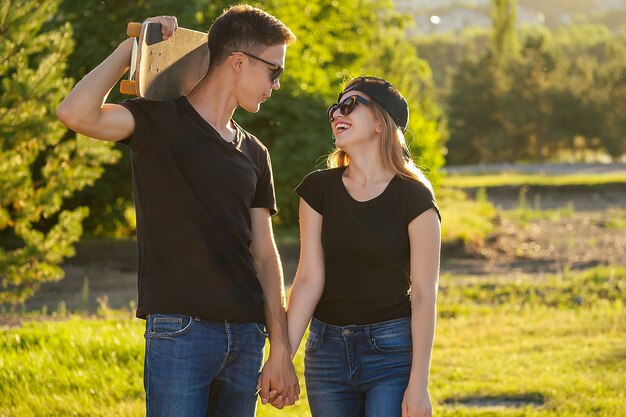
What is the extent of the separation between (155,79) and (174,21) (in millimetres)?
190

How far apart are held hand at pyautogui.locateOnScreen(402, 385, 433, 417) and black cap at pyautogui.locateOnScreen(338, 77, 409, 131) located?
36.8 inches

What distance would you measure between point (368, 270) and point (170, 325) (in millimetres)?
731

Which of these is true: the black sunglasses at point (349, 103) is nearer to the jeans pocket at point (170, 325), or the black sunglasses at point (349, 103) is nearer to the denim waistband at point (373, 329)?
the denim waistband at point (373, 329)

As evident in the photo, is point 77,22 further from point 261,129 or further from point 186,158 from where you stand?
point 186,158

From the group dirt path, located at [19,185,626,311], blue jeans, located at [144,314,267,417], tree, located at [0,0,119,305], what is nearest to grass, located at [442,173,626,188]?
dirt path, located at [19,185,626,311]

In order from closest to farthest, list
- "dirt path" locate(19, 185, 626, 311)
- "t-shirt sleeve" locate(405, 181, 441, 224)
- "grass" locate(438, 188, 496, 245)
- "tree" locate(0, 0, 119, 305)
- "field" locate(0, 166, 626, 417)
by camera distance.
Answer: "t-shirt sleeve" locate(405, 181, 441, 224) < "field" locate(0, 166, 626, 417) < "tree" locate(0, 0, 119, 305) < "dirt path" locate(19, 185, 626, 311) < "grass" locate(438, 188, 496, 245)

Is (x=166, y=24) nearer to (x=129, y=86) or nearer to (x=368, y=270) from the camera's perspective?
(x=129, y=86)

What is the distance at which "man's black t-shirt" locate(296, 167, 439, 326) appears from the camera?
362cm

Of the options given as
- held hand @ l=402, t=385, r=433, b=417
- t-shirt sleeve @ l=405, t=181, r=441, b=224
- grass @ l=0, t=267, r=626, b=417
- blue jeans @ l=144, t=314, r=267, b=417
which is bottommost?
grass @ l=0, t=267, r=626, b=417

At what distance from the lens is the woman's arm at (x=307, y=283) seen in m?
3.71

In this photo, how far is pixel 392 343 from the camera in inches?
142

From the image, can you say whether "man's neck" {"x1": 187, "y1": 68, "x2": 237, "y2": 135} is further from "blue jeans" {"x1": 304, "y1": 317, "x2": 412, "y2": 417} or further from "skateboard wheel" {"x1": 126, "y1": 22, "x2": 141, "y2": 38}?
"blue jeans" {"x1": 304, "y1": 317, "x2": 412, "y2": 417}

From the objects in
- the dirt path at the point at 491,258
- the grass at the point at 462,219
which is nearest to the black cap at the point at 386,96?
the dirt path at the point at 491,258

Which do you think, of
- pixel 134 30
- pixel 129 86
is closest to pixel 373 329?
pixel 129 86
